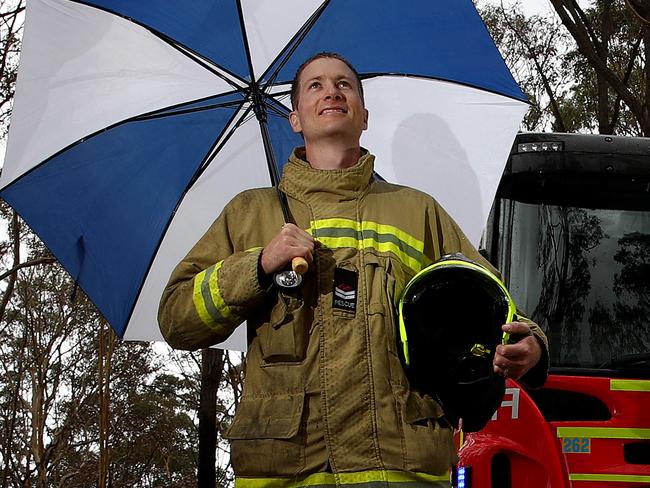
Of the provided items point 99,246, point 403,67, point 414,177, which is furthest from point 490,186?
point 99,246

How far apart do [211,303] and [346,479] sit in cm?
55

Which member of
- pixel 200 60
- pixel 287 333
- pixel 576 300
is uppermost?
pixel 200 60

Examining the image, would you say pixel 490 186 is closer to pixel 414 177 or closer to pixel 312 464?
pixel 414 177

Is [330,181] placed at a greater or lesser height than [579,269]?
lesser

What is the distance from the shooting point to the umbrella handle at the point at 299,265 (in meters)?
2.35

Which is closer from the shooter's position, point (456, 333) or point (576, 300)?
point (456, 333)

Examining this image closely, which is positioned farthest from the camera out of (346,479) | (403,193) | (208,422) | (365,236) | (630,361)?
(208,422)

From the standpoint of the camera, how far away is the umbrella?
11.3ft

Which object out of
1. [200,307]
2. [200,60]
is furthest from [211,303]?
[200,60]

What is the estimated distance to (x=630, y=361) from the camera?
3.83m

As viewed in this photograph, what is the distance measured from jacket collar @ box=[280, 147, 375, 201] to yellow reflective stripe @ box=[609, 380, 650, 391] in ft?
5.30

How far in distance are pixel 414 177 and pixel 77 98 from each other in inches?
50.0

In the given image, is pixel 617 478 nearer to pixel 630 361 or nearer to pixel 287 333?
pixel 630 361

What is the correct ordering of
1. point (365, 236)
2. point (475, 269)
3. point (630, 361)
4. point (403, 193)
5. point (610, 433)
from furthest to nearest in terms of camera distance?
point (630, 361) → point (610, 433) → point (403, 193) → point (365, 236) → point (475, 269)
